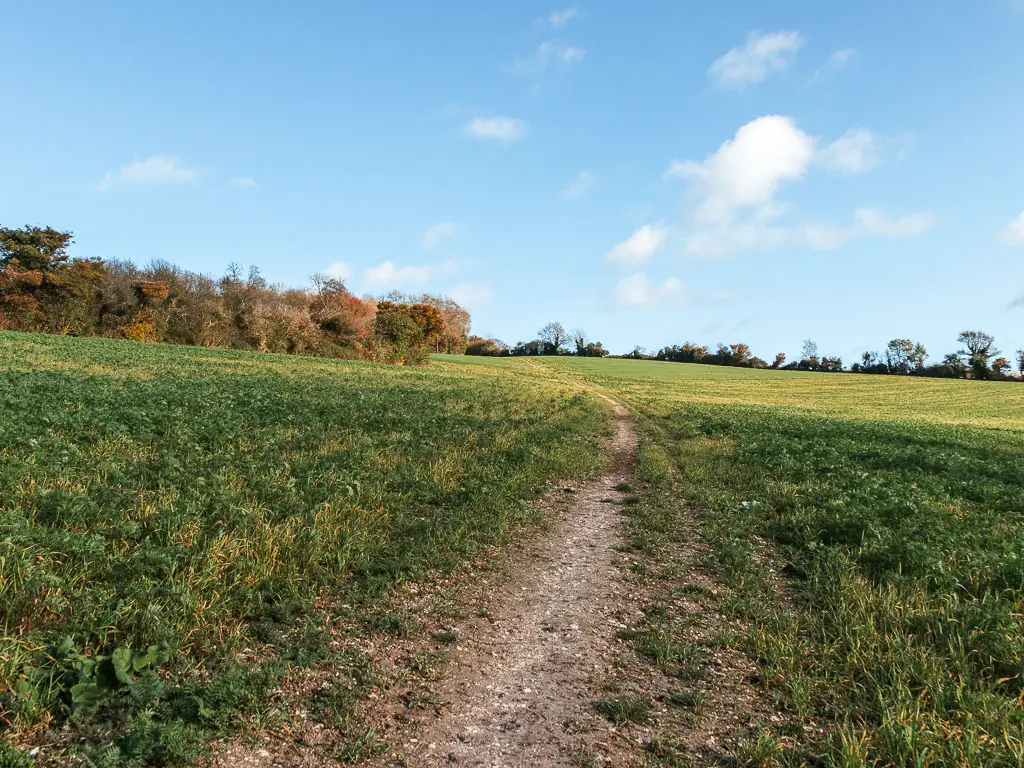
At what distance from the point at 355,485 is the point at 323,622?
159 inches

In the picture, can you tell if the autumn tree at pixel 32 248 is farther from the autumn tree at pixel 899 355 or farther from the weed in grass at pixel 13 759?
the autumn tree at pixel 899 355

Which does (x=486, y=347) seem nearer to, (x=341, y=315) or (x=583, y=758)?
(x=341, y=315)

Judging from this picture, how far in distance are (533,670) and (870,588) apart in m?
4.47

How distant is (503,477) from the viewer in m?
11.7

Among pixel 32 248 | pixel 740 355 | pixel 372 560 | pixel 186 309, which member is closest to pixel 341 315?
pixel 186 309

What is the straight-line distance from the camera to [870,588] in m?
6.67

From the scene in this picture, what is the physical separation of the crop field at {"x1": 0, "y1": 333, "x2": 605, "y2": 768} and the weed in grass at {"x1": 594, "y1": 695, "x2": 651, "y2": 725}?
253 centimetres

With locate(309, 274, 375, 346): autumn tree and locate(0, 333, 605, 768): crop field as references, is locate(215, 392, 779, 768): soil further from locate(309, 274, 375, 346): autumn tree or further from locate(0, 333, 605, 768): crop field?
locate(309, 274, 375, 346): autumn tree

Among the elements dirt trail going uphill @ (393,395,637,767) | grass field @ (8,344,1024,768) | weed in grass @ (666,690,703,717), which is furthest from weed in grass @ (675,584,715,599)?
weed in grass @ (666,690,703,717)

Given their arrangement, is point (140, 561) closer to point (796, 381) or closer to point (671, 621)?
point (671, 621)

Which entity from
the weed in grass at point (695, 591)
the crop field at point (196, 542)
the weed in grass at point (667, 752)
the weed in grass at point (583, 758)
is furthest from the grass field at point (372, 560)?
the weed in grass at point (583, 758)

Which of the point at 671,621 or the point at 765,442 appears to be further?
the point at 765,442

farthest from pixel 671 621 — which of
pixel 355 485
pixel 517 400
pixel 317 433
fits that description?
pixel 517 400

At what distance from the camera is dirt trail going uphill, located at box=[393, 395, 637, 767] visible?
13.6 feet
